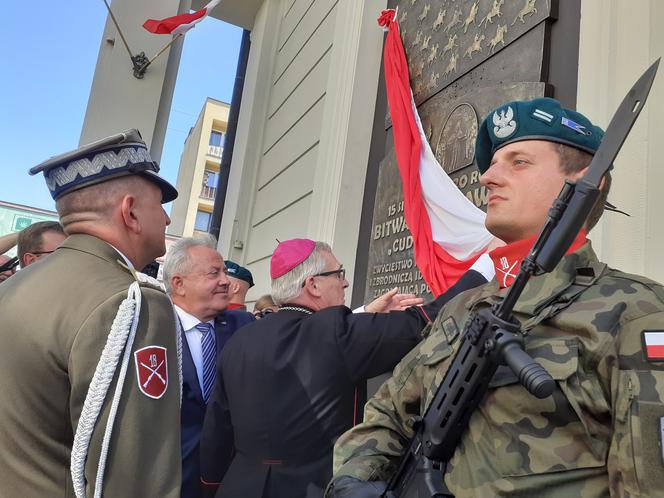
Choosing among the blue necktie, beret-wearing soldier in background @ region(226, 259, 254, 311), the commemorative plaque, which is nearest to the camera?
the blue necktie

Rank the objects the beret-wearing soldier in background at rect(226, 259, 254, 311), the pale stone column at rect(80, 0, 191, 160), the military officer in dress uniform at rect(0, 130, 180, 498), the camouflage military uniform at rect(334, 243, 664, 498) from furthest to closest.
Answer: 1. the pale stone column at rect(80, 0, 191, 160)
2. the beret-wearing soldier in background at rect(226, 259, 254, 311)
3. the military officer in dress uniform at rect(0, 130, 180, 498)
4. the camouflage military uniform at rect(334, 243, 664, 498)

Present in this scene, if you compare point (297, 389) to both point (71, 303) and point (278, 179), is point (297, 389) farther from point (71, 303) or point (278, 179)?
point (278, 179)

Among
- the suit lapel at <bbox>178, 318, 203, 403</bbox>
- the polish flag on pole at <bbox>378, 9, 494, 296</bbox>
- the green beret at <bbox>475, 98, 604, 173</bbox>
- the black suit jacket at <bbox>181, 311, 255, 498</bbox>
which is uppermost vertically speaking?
the polish flag on pole at <bbox>378, 9, 494, 296</bbox>

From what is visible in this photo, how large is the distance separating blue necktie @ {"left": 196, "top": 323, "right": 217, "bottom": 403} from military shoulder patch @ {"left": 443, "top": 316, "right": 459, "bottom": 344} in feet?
4.15

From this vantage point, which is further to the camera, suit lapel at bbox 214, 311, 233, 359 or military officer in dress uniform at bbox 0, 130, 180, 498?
suit lapel at bbox 214, 311, 233, 359

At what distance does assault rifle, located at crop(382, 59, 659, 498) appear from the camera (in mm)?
884

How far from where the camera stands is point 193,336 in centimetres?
233

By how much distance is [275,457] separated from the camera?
179 centimetres

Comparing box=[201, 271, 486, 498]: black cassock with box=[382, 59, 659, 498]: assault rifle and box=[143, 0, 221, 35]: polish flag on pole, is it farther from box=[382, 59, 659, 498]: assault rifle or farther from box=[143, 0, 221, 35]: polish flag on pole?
box=[143, 0, 221, 35]: polish flag on pole

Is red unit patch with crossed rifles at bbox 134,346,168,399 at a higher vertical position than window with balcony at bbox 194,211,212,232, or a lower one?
lower

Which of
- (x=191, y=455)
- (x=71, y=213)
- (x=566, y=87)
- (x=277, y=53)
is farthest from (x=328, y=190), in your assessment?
(x=277, y=53)

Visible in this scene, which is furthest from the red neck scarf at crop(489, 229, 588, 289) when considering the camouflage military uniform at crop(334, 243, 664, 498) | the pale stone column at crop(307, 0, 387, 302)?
the pale stone column at crop(307, 0, 387, 302)

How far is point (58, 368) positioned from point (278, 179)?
547cm

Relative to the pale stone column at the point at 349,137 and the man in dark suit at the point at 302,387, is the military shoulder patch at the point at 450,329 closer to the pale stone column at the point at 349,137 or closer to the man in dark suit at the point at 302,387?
the man in dark suit at the point at 302,387
